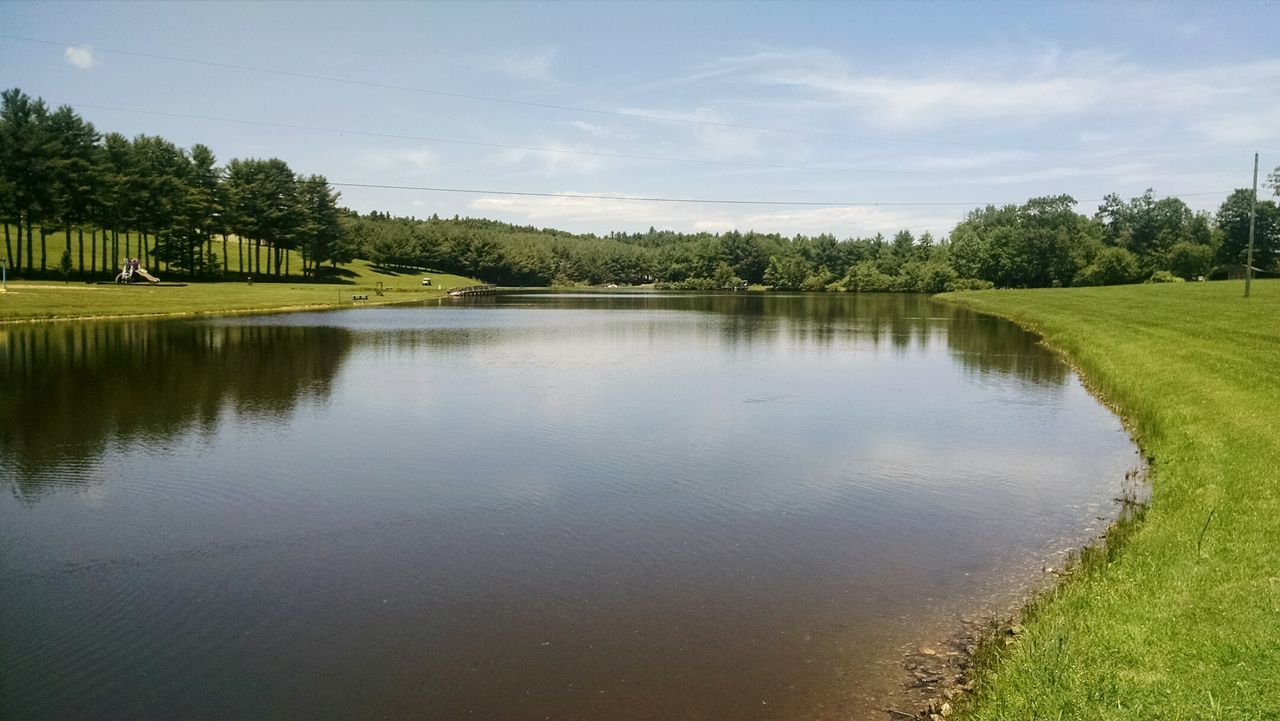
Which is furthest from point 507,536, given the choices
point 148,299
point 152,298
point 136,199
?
point 136,199

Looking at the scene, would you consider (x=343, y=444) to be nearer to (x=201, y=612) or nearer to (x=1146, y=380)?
(x=201, y=612)

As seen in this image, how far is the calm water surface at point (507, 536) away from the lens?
8.23 m

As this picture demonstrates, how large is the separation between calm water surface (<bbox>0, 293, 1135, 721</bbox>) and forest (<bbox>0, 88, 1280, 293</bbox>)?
207 ft

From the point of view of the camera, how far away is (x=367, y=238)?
148625 millimetres

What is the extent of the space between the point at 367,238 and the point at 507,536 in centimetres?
14557

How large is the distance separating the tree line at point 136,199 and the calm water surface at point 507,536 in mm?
57497

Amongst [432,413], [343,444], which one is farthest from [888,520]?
[432,413]

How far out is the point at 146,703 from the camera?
25.5ft

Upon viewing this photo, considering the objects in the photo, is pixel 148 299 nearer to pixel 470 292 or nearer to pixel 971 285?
pixel 470 292

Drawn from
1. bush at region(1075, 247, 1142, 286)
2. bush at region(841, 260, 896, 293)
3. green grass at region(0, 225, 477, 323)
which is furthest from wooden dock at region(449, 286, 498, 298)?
bush at region(1075, 247, 1142, 286)

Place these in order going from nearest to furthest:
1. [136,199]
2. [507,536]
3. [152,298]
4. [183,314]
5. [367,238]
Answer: [507,536], [183,314], [152,298], [136,199], [367,238]

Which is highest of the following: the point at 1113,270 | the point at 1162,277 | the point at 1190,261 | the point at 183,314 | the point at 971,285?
the point at 1190,261

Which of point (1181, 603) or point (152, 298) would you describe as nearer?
point (1181, 603)

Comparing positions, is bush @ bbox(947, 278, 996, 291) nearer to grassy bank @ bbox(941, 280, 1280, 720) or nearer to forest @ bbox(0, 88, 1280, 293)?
forest @ bbox(0, 88, 1280, 293)
